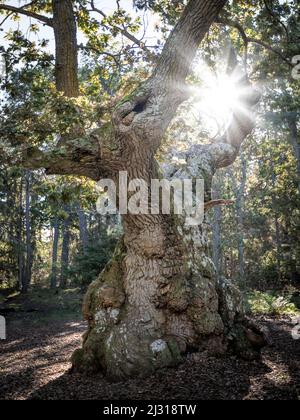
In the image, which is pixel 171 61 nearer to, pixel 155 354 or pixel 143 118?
pixel 143 118

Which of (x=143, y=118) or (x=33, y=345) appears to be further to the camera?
(x=33, y=345)

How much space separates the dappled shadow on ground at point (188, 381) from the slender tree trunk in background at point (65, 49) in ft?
17.2

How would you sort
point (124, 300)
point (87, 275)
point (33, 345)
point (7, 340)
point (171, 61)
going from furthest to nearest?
point (87, 275) < point (7, 340) < point (33, 345) < point (124, 300) < point (171, 61)

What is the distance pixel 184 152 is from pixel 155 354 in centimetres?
469

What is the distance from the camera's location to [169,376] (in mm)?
5324

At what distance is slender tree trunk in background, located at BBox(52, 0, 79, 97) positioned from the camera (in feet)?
22.9

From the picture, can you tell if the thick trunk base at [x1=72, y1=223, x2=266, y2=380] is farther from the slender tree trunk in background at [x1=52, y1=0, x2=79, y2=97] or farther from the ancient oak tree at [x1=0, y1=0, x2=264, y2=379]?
the slender tree trunk in background at [x1=52, y1=0, x2=79, y2=97]

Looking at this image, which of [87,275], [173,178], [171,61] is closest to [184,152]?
[173,178]

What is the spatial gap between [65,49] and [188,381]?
654 cm

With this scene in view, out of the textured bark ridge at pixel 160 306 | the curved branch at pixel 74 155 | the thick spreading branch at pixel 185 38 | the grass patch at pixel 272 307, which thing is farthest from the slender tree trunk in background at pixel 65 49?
the grass patch at pixel 272 307

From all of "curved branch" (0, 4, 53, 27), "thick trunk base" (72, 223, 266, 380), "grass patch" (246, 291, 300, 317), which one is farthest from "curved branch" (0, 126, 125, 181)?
"grass patch" (246, 291, 300, 317)

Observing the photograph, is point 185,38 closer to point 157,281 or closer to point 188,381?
point 157,281
